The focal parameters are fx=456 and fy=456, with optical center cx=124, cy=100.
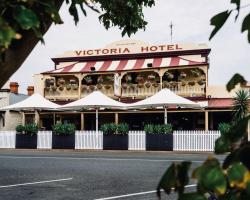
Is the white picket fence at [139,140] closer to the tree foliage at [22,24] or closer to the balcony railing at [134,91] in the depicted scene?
the balcony railing at [134,91]

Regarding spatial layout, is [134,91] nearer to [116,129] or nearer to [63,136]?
[63,136]

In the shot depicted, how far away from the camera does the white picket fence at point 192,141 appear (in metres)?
22.4

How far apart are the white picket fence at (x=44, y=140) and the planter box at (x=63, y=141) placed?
0.26 meters

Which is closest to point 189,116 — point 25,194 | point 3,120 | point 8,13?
point 3,120

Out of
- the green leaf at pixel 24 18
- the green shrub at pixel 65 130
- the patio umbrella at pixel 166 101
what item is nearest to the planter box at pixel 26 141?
the green shrub at pixel 65 130

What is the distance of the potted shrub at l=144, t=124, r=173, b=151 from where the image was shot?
22500mm

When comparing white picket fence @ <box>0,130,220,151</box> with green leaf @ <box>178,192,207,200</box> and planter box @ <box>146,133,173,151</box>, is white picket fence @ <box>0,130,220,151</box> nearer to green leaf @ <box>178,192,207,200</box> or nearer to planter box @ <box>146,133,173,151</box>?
planter box @ <box>146,133,173,151</box>

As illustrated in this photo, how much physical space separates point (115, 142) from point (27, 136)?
5.03 meters

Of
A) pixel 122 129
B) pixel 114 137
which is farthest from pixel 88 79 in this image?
pixel 122 129

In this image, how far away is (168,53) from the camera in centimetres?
3491

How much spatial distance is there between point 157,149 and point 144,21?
54.0 ft

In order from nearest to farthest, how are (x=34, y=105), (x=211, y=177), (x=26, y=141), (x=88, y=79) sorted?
(x=211, y=177) → (x=26, y=141) → (x=34, y=105) → (x=88, y=79)

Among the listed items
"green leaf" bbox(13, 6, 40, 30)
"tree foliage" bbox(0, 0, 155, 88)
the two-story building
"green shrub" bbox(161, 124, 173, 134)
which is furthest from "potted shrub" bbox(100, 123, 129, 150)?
"green leaf" bbox(13, 6, 40, 30)

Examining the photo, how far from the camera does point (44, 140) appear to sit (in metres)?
24.8
